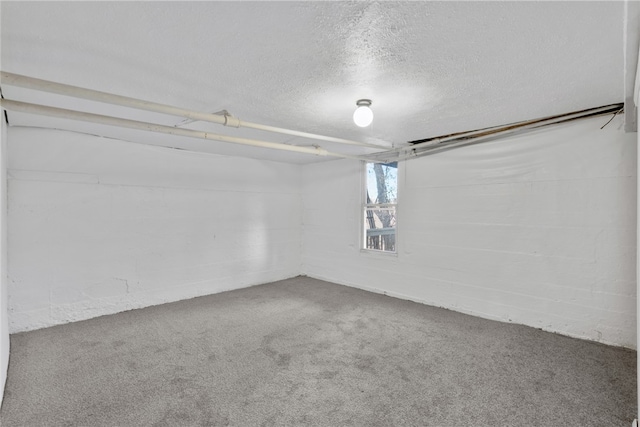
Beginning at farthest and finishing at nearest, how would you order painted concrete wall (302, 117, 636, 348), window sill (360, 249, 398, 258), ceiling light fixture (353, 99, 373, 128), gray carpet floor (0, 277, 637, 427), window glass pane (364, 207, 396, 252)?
window glass pane (364, 207, 396, 252)
window sill (360, 249, 398, 258)
painted concrete wall (302, 117, 636, 348)
ceiling light fixture (353, 99, 373, 128)
gray carpet floor (0, 277, 637, 427)

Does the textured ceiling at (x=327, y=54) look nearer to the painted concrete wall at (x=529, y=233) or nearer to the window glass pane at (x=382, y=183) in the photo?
the painted concrete wall at (x=529, y=233)

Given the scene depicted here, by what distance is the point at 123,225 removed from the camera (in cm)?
378

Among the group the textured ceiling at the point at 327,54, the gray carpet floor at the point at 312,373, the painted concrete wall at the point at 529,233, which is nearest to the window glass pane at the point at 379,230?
the painted concrete wall at the point at 529,233

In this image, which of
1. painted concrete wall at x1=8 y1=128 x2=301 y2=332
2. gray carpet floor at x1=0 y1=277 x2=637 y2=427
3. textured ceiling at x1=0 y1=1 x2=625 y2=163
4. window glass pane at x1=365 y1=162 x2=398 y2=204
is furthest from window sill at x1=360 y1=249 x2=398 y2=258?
textured ceiling at x1=0 y1=1 x2=625 y2=163

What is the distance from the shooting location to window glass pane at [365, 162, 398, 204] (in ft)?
15.0

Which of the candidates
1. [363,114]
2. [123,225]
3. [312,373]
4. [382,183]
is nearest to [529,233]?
[382,183]

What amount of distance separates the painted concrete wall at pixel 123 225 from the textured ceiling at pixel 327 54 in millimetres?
1190

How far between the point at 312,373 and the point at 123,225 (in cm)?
287

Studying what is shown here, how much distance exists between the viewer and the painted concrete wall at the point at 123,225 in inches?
126

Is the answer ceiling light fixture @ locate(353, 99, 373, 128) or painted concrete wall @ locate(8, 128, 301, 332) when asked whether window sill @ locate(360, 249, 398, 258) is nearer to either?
painted concrete wall @ locate(8, 128, 301, 332)

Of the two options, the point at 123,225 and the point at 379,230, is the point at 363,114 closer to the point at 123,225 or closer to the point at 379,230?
the point at 379,230

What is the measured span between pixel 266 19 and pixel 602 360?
3399 millimetres

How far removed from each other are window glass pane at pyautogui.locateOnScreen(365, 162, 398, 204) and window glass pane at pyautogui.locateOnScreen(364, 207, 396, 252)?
186mm

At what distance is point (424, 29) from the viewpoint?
1.50 meters
